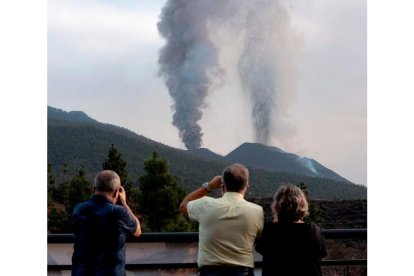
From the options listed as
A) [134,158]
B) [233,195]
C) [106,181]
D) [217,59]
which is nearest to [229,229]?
[233,195]

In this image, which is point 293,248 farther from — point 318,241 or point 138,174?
point 138,174

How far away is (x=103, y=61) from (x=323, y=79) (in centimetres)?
1530

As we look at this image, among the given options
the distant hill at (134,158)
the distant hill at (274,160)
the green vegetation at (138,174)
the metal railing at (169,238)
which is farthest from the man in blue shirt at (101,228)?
the distant hill at (274,160)

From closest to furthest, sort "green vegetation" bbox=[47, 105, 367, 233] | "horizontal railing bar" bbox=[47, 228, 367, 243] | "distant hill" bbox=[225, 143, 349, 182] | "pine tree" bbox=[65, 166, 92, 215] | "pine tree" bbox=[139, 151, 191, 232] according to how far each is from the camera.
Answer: "horizontal railing bar" bbox=[47, 228, 367, 243] → "pine tree" bbox=[65, 166, 92, 215] → "green vegetation" bbox=[47, 105, 367, 233] → "pine tree" bbox=[139, 151, 191, 232] → "distant hill" bbox=[225, 143, 349, 182]

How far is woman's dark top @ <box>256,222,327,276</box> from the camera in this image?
8.41 ft

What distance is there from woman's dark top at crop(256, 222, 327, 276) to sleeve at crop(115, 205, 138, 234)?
55 cm

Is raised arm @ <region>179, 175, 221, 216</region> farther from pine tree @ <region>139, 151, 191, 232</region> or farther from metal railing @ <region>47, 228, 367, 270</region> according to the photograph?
pine tree @ <region>139, 151, 191, 232</region>

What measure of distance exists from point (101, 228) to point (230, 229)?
521 millimetres

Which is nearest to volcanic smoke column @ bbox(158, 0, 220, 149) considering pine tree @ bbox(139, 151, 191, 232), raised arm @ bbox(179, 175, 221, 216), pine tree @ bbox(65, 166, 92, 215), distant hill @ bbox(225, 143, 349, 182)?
distant hill @ bbox(225, 143, 349, 182)

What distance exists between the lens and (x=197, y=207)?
2.64 meters

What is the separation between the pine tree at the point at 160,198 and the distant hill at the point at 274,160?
7.91 m

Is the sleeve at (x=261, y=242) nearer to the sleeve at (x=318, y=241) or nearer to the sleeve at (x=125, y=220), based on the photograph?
the sleeve at (x=318, y=241)
